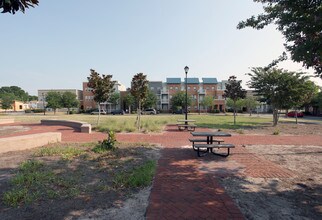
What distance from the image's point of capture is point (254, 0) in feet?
18.1

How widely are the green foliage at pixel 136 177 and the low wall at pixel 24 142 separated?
4963 mm

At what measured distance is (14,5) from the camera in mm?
3016

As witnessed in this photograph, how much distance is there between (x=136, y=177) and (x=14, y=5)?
3.99 meters

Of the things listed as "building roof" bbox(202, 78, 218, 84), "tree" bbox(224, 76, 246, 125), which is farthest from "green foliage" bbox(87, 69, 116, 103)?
"building roof" bbox(202, 78, 218, 84)

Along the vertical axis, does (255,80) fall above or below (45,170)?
above

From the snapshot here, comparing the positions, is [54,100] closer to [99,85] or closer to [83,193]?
[99,85]

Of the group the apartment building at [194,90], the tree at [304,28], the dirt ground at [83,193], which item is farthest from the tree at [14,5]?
the apartment building at [194,90]

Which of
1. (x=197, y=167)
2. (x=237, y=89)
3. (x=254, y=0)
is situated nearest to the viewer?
(x=254, y=0)

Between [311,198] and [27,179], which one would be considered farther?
[27,179]

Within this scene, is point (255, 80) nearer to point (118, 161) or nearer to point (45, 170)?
point (118, 161)

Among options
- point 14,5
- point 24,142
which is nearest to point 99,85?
point 24,142

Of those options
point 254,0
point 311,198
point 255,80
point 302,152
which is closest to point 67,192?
point 311,198

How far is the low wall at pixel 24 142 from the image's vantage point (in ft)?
25.1

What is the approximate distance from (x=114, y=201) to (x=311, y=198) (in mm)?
3981
